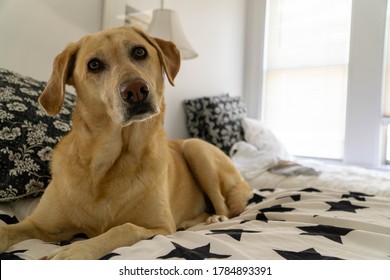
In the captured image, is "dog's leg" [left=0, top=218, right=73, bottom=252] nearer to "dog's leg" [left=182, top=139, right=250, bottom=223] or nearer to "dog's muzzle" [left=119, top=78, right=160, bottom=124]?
"dog's muzzle" [left=119, top=78, right=160, bottom=124]

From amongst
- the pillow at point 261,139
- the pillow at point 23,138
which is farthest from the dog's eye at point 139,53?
the pillow at point 261,139

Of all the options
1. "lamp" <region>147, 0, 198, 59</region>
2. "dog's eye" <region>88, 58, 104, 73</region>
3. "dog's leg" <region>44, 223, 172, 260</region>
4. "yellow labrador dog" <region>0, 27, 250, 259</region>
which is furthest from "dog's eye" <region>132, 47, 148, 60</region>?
"lamp" <region>147, 0, 198, 59</region>

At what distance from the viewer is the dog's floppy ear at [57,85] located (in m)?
1.10

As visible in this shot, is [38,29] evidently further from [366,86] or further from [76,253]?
[366,86]

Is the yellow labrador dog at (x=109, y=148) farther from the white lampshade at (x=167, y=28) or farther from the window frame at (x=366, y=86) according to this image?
the window frame at (x=366, y=86)

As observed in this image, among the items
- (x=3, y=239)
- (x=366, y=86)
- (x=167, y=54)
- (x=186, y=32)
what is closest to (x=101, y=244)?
(x=3, y=239)

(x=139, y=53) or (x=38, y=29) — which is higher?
(x=38, y=29)

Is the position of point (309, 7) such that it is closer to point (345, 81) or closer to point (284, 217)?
point (345, 81)

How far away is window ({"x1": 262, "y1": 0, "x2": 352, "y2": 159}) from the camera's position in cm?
360

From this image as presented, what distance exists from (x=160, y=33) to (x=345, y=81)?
224cm

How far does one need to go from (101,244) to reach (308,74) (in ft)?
11.6

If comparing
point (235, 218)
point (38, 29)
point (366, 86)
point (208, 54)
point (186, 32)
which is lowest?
point (235, 218)

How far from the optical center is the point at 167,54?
4.30ft
